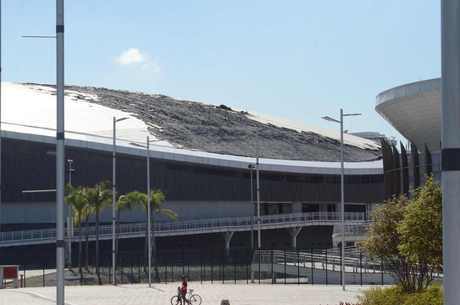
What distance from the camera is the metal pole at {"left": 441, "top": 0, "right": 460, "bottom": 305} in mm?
8367

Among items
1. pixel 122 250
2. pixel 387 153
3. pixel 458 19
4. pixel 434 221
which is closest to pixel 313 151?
pixel 122 250

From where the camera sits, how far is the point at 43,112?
121 metres

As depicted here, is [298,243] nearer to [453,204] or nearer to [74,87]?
[74,87]

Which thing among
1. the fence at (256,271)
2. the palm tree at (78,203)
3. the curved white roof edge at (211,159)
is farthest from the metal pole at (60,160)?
the curved white roof edge at (211,159)

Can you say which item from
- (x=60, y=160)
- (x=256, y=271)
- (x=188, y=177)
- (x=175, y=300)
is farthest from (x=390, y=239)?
(x=188, y=177)

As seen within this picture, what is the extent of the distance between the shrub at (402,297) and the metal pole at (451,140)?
42.5 ft

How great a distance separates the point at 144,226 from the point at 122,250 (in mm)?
3521

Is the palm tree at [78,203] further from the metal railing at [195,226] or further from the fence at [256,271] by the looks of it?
the metal railing at [195,226]

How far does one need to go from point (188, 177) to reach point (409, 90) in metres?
43.8

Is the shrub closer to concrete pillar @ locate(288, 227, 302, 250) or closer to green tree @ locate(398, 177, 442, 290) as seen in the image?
green tree @ locate(398, 177, 442, 290)

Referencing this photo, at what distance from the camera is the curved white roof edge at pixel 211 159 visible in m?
105

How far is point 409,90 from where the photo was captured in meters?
71.1

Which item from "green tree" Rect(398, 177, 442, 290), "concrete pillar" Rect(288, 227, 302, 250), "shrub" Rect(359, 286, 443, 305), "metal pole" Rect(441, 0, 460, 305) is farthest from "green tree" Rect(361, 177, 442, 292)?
"concrete pillar" Rect(288, 227, 302, 250)

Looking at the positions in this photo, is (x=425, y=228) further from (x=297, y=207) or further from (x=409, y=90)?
(x=297, y=207)
